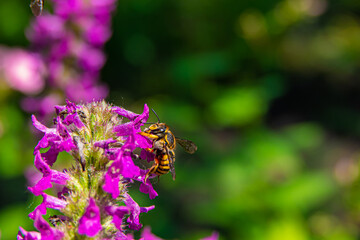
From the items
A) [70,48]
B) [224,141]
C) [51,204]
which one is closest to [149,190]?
[51,204]

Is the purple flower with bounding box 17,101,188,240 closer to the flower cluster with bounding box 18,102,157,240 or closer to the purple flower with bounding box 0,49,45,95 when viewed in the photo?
the flower cluster with bounding box 18,102,157,240

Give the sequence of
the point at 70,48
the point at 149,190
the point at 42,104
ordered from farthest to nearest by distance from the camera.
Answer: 1. the point at 70,48
2. the point at 42,104
3. the point at 149,190

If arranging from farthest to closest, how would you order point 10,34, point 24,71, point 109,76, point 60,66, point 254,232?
point 109,76
point 10,34
point 24,71
point 254,232
point 60,66

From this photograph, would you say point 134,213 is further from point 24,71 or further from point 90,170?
point 24,71

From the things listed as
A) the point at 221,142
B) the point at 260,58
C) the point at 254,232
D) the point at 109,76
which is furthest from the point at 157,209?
the point at 109,76

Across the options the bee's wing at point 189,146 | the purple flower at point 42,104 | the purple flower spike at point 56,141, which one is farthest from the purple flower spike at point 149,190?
the purple flower at point 42,104

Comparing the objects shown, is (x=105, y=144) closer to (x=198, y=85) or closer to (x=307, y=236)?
(x=307, y=236)
